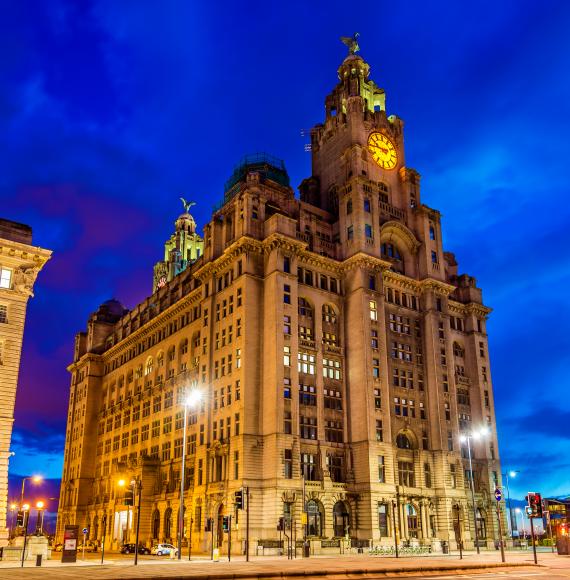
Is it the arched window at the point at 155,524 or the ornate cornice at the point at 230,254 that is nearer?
the ornate cornice at the point at 230,254

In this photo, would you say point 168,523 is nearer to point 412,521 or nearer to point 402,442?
point 412,521

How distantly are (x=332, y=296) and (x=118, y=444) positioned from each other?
2207 inches

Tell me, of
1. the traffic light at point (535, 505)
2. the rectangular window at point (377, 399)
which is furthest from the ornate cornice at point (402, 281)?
the traffic light at point (535, 505)

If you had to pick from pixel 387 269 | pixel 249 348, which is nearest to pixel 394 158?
pixel 387 269

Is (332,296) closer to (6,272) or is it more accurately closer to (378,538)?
(378,538)

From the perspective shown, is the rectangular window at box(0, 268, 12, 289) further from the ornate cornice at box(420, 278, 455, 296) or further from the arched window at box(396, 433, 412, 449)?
the ornate cornice at box(420, 278, 455, 296)

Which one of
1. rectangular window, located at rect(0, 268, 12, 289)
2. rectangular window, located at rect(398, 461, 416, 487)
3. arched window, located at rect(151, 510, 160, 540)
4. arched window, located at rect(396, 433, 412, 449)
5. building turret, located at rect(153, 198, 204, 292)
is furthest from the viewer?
building turret, located at rect(153, 198, 204, 292)

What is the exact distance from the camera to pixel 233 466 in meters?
83.4

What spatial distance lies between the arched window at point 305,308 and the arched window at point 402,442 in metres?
22.2

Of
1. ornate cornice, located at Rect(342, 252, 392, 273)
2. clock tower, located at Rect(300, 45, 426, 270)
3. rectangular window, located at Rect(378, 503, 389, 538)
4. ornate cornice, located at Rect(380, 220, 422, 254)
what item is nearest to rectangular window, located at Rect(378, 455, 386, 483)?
rectangular window, located at Rect(378, 503, 389, 538)

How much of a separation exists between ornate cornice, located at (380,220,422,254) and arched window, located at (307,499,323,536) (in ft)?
145

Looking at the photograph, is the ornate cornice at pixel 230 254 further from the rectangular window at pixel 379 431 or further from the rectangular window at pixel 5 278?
the rectangular window at pixel 5 278

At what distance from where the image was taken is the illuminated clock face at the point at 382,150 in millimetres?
111875

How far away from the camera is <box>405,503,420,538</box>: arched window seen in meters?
89.5
